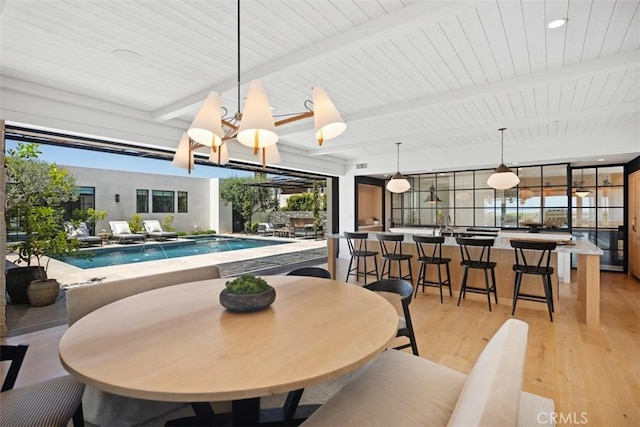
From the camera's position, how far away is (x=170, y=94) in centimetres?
342

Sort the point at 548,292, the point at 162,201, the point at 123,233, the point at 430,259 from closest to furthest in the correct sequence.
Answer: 1. the point at 548,292
2. the point at 430,259
3. the point at 123,233
4. the point at 162,201

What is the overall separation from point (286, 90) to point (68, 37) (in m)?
1.82

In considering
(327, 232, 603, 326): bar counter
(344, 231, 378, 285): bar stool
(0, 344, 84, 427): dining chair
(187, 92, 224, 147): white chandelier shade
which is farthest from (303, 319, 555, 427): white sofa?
(344, 231, 378, 285): bar stool

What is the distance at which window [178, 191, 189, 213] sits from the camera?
1419 centimetres

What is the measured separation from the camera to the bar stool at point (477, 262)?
388 centimetres

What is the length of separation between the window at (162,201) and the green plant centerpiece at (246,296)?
13177mm

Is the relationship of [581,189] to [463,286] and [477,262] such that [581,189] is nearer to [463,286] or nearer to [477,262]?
[477,262]

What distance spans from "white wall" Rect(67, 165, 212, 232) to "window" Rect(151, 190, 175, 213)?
0.49 ft

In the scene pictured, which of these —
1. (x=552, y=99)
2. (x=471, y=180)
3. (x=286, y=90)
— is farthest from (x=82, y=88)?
(x=471, y=180)

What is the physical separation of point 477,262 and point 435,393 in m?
3.13

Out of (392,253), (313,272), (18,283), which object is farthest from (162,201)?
(313,272)

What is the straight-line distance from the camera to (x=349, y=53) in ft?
8.55

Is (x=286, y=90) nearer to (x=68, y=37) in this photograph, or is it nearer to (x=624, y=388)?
(x=68, y=37)

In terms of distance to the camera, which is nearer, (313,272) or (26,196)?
(313,272)
